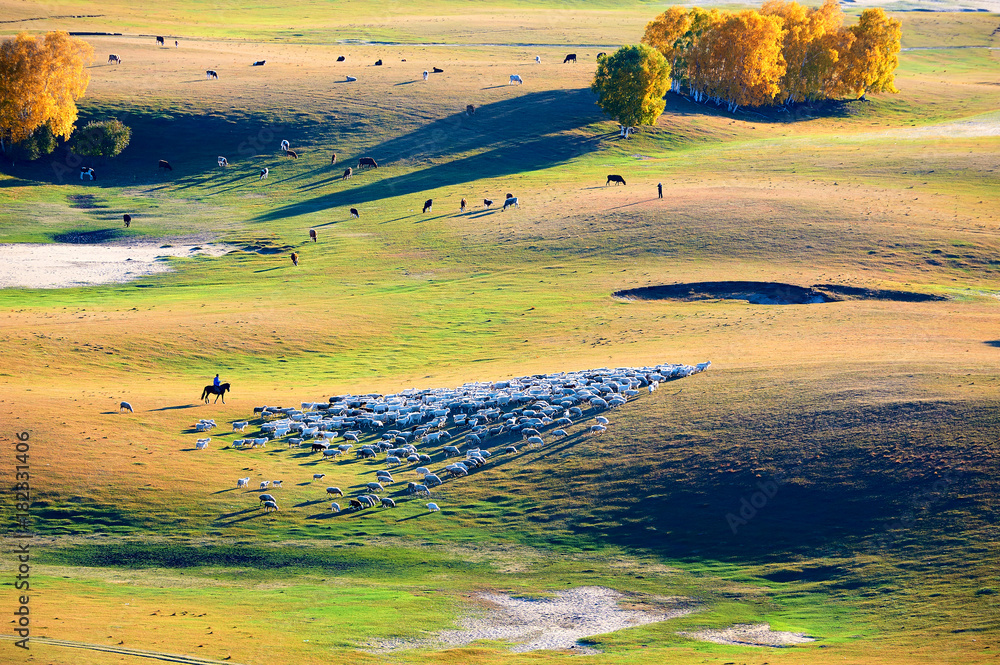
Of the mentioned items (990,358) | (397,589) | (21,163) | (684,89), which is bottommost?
(397,589)

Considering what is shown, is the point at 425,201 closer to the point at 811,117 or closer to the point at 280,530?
the point at 280,530

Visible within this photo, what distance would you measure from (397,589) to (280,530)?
495 centimetres

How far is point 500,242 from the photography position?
65.8 meters

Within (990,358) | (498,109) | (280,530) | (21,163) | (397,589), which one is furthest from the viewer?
(498,109)

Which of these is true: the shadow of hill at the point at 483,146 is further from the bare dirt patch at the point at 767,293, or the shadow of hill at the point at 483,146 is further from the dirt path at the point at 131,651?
the dirt path at the point at 131,651

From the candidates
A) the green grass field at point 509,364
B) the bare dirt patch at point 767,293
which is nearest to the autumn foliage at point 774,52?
the green grass field at point 509,364

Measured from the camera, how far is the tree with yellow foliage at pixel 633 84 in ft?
299

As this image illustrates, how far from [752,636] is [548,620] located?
16.1 feet

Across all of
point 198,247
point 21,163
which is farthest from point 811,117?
point 21,163

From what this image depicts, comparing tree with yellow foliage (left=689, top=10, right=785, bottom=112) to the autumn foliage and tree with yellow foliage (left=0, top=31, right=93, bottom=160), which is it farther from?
tree with yellow foliage (left=0, top=31, right=93, bottom=160)

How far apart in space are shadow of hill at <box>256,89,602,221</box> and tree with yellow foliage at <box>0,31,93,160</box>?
78.9ft

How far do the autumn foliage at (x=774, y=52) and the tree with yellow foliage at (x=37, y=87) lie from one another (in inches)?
2408

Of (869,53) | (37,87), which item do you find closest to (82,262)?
(37,87)

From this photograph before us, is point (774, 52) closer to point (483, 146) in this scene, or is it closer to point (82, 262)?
point (483, 146)
